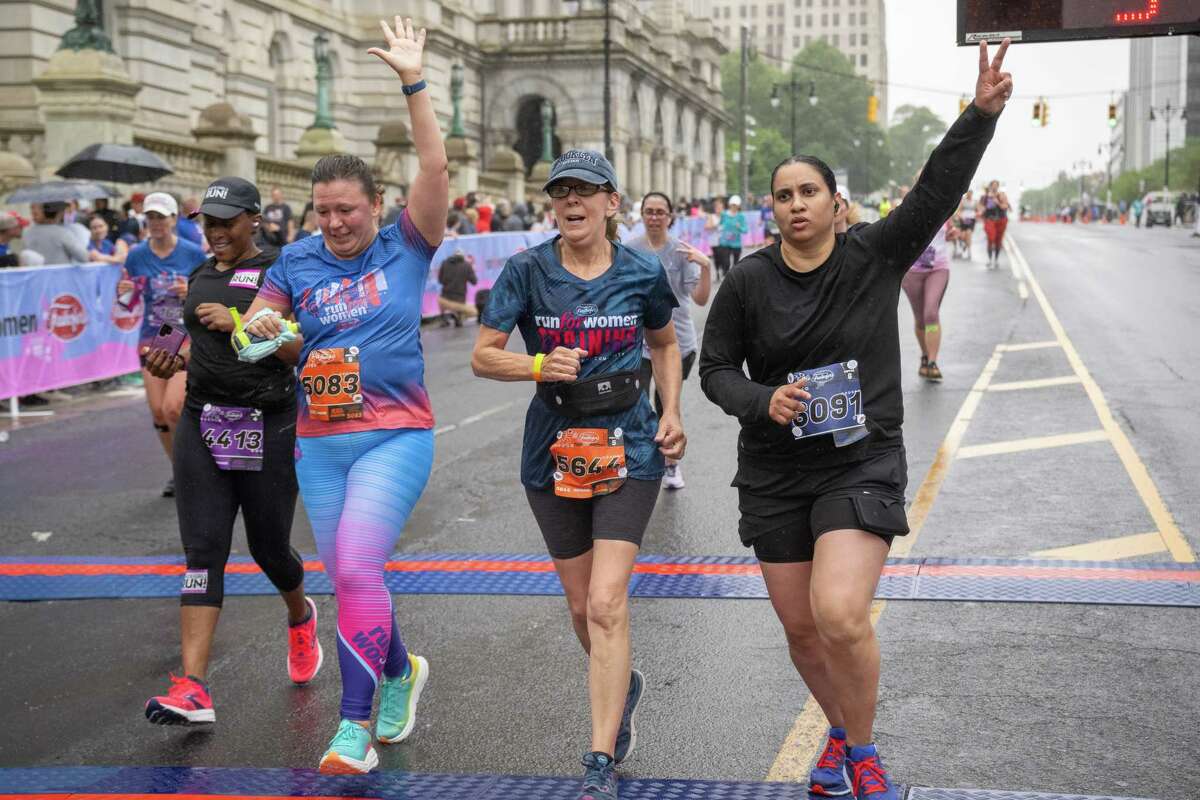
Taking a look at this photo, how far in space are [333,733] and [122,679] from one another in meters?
1.29

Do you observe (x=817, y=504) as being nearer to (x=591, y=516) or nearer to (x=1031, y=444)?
(x=591, y=516)

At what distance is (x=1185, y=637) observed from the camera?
21.1 feet

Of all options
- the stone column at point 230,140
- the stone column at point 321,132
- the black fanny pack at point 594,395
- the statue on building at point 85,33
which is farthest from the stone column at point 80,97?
the black fanny pack at point 594,395

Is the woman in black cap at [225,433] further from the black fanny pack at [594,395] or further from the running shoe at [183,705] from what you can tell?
the black fanny pack at [594,395]

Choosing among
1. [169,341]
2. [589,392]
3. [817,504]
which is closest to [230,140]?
[169,341]

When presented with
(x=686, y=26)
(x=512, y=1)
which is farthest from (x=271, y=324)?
(x=686, y=26)

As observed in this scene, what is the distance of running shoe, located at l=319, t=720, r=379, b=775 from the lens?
4.86m

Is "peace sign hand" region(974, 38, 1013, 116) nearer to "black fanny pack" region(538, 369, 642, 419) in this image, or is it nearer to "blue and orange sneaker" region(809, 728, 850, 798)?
"black fanny pack" region(538, 369, 642, 419)

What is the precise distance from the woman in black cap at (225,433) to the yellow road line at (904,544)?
2.14m

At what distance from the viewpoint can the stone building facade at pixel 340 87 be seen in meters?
25.4

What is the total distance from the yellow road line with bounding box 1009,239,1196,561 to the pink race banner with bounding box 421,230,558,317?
414 inches

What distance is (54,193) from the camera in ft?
58.1

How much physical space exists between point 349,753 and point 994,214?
32.2 m

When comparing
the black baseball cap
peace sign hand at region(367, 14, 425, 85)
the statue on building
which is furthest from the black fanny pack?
the statue on building
